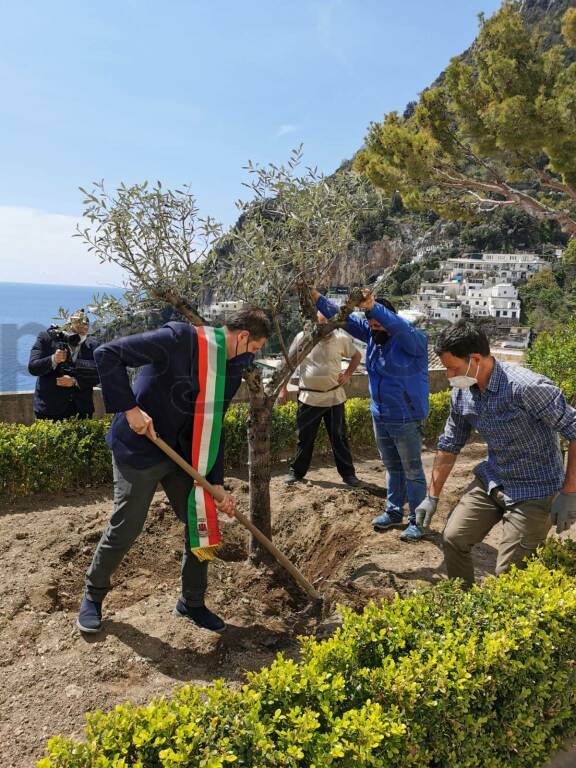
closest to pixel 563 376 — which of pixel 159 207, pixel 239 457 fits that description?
pixel 239 457

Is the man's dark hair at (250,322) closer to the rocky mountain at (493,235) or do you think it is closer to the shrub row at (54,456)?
the shrub row at (54,456)

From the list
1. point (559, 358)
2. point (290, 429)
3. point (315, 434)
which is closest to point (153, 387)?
point (315, 434)

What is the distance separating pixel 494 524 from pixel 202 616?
1.89 meters

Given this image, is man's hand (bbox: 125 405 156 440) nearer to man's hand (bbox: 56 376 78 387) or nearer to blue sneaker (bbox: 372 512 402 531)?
blue sneaker (bbox: 372 512 402 531)

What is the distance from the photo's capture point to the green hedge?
2033mm

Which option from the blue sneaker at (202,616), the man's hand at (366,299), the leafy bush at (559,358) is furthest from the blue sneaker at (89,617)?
the leafy bush at (559,358)

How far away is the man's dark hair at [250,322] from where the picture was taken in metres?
3.65

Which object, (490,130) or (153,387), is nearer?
(153,387)

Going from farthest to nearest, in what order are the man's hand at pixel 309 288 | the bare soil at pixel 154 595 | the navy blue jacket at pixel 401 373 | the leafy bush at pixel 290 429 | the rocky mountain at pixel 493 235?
the rocky mountain at pixel 493 235 → the leafy bush at pixel 290 429 → the navy blue jacket at pixel 401 373 → the man's hand at pixel 309 288 → the bare soil at pixel 154 595

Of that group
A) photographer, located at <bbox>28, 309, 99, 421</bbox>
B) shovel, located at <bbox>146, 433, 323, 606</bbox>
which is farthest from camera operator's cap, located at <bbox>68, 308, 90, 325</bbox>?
shovel, located at <bbox>146, 433, 323, 606</bbox>

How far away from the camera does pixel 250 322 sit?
3.66m

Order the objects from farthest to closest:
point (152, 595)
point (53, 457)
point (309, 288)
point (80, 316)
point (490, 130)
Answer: point (490, 130) < point (53, 457) < point (80, 316) < point (309, 288) < point (152, 595)

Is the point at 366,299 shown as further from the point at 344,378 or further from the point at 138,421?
the point at 138,421

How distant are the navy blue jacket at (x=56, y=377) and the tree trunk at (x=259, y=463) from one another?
2.27 m
